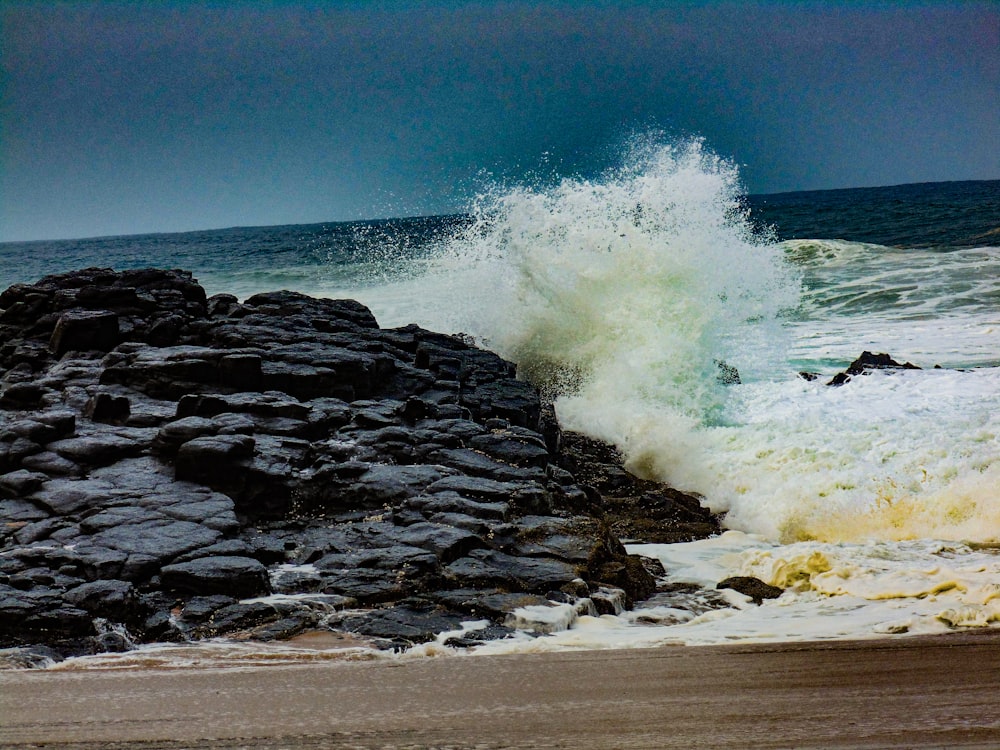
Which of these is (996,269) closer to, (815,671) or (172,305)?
(172,305)

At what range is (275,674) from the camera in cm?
376

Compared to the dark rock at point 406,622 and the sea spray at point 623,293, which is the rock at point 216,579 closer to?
the dark rock at point 406,622

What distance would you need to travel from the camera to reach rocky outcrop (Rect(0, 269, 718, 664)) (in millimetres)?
4789

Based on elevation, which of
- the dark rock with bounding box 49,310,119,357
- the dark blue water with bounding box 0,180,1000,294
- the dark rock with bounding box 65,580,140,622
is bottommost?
the dark rock with bounding box 65,580,140,622

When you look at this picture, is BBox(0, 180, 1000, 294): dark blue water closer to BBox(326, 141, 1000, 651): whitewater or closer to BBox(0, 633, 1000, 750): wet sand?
BBox(326, 141, 1000, 651): whitewater

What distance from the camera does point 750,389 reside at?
1152 centimetres

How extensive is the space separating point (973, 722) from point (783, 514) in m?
5.00

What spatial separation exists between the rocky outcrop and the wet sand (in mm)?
771

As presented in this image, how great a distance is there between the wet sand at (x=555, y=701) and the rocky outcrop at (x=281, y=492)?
0.77 metres

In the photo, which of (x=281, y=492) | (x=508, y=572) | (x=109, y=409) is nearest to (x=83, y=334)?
(x=109, y=409)

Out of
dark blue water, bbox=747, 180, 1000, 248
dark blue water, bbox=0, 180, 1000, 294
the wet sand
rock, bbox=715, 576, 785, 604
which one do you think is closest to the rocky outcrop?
rock, bbox=715, 576, 785, 604

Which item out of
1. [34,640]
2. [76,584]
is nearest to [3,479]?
[76,584]

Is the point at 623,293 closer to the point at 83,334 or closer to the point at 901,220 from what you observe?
the point at 83,334

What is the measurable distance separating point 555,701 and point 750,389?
8.79m
